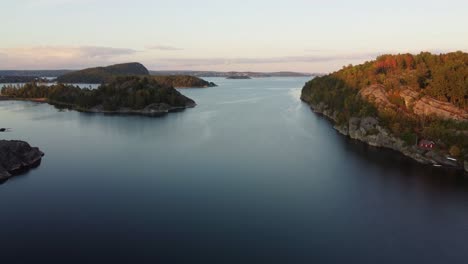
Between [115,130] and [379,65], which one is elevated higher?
[379,65]

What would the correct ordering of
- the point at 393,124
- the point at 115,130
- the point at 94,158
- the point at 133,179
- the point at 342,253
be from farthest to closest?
→ the point at 115,130, the point at 393,124, the point at 94,158, the point at 133,179, the point at 342,253

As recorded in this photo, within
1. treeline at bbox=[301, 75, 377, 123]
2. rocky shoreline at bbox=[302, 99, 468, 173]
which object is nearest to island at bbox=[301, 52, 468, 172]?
rocky shoreline at bbox=[302, 99, 468, 173]

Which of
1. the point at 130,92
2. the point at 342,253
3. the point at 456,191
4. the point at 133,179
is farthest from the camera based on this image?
the point at 130,92

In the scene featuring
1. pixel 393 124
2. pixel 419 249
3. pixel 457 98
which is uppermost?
pixel 457 98

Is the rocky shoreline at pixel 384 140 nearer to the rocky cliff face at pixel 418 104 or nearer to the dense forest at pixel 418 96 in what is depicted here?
the dense forest at pixel 418 96

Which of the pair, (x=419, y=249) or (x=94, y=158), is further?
(x=94, y=158)

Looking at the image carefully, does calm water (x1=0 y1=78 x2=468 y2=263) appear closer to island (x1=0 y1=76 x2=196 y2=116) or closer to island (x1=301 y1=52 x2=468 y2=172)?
island (x1=301 y1=52 x2=468 y2=172)

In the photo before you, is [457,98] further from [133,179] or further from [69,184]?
[69,184]

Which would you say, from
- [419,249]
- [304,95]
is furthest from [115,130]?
[304,95]

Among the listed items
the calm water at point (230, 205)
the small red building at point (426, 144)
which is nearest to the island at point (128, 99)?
the calm water at point (230, 205)
